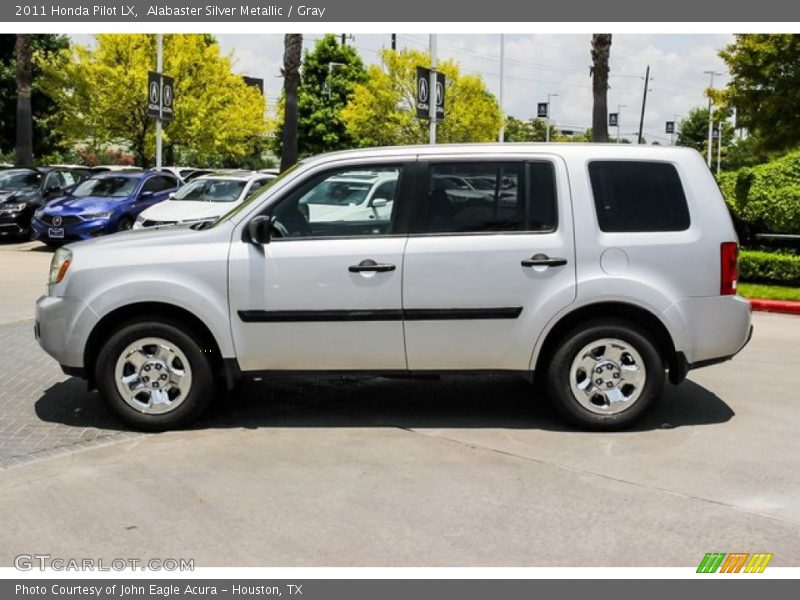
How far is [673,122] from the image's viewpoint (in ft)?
258

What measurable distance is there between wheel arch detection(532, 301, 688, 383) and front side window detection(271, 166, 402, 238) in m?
1.30

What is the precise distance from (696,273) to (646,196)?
1.97 feet

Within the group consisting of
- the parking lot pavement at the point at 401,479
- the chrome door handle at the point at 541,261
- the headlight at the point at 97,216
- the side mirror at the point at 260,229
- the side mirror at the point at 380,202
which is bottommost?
the parking lot pavement at the point at 401,479

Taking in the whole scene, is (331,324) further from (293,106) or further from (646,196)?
(293,106)

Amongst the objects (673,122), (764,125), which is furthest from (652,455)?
(673,122)

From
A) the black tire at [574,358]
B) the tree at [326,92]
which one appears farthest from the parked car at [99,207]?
the tree at [326,92]

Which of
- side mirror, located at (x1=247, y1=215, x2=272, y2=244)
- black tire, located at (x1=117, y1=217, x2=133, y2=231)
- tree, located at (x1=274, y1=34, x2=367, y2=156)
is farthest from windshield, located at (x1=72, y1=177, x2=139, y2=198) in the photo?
tree, located at (x1=274, y1=34, x2=367, y2=156)

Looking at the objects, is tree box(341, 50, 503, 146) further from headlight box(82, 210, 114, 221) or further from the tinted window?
the tinted window

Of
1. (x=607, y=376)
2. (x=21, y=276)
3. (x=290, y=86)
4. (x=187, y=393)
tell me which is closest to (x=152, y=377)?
(x=187, y=393)

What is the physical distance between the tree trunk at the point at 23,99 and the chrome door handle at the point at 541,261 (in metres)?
24.8

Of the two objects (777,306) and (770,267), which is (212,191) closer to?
(770,267)

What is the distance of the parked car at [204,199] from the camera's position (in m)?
17.1

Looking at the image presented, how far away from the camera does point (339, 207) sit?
6297mm

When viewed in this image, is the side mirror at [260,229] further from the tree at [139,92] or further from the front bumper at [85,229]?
the tree at [139,92]
